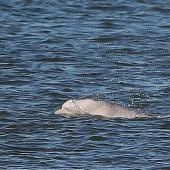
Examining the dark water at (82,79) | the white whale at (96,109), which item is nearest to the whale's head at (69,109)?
the white whale at (96,109)

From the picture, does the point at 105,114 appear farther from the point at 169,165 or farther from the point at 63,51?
the point at 63,51

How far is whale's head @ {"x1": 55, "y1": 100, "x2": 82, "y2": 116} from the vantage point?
497 inches

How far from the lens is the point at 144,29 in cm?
1903

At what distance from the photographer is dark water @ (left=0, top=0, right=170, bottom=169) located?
10836mm

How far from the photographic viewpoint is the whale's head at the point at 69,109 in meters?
12.6

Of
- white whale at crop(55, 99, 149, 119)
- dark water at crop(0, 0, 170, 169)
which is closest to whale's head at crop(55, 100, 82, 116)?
white whale at crop(55, 99, 149, 119)

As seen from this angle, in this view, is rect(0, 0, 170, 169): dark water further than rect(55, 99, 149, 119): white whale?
No

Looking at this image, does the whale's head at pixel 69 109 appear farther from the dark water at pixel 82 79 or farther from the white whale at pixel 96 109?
the dark water at pixel 82 79

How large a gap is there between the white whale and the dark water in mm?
220

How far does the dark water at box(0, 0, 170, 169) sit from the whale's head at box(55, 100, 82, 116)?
0.58ft

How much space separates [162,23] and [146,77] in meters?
4.94

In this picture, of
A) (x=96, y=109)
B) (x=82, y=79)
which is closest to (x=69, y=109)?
(x=96, y=109)

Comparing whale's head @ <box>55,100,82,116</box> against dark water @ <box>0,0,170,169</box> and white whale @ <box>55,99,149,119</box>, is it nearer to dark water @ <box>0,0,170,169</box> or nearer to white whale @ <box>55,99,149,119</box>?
white whale @ <box>55,99,149,119</box>

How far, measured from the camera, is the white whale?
41.1 ft
